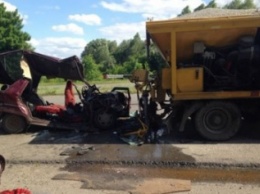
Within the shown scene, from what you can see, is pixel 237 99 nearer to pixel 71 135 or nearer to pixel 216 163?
pixel 216 163

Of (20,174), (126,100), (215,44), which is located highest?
(215,44)

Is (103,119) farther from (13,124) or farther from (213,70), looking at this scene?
(213,70)

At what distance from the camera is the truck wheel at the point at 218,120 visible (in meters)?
8.70

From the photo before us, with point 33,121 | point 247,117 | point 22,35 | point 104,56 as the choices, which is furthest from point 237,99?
point 104,56

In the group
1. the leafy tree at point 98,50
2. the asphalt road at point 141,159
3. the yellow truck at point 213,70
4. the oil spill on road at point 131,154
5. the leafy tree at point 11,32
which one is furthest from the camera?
the leafy tree at point 98,50

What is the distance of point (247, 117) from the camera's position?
31.2 feet

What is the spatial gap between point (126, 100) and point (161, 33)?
2.16 metres

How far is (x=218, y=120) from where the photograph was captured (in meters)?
8.78

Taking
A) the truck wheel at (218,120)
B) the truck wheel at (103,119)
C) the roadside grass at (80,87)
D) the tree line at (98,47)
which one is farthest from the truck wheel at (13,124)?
the tree line at (98,47)

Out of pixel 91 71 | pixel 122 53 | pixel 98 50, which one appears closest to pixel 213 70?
pixel 91 71

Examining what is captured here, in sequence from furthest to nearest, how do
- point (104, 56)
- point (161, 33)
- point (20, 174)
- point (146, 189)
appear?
point (104, 56) → point (161, 33) → point (20, 174) → point (146, 189)

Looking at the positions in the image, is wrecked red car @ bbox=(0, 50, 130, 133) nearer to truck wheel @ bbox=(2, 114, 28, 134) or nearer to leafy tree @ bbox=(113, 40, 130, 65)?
truck wheel @ bbox=(2, 114, 28, 134)

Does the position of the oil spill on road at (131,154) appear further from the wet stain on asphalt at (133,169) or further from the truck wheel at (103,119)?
the truck wheel at (103,119)

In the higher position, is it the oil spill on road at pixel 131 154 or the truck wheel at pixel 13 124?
the truck wheel at pixel 13 124
